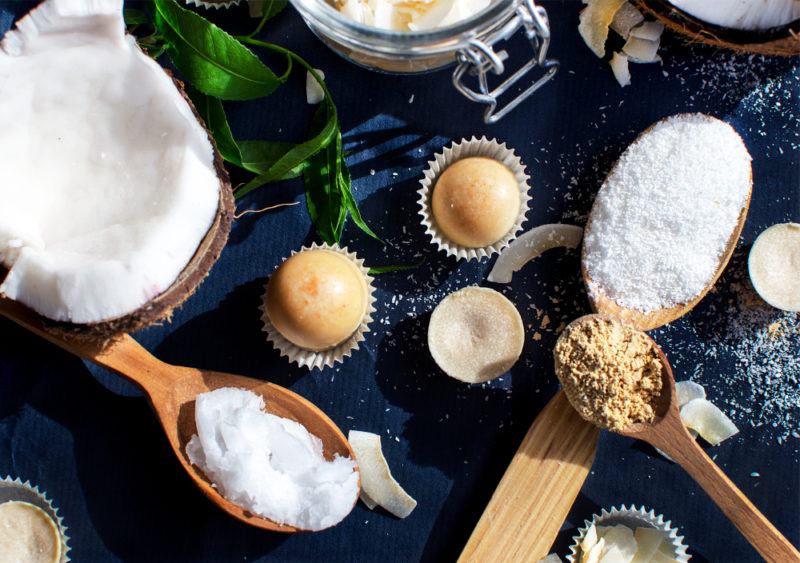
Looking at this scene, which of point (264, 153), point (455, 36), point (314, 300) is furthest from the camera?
point (264, 153)

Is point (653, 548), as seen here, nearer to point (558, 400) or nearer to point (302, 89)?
point (558, 400)

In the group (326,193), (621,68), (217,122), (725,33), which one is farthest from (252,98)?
(725,33)

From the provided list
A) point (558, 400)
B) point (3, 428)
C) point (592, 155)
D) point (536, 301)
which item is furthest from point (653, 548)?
point (3, 428)

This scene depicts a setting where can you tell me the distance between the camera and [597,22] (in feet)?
3.41

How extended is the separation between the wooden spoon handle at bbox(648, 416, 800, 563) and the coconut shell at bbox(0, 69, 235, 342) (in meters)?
0.62

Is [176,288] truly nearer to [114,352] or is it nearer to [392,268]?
[114,352]

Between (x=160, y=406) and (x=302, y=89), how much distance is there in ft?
1.56

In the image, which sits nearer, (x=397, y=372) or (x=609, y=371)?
(x=609, y=371)

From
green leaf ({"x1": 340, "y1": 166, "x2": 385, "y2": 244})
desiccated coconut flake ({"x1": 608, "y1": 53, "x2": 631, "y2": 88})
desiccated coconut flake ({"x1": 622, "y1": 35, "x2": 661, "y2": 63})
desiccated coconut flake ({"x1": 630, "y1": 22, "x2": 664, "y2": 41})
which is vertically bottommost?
green leaf ({"x1": 340, "y1": 166, "x2": 385, "y2": 244})

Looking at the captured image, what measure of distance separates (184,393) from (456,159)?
1.60ft

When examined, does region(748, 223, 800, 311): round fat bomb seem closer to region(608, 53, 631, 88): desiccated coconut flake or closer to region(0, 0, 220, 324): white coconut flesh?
region(608, 53, 631, 88): desiccated coconut flake

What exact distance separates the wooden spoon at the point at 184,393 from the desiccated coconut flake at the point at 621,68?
624 millimetres

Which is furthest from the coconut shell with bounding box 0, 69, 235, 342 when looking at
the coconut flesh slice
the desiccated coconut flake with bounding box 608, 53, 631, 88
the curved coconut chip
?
the desiccated coconut flake with bounding box 608, 53, 631, 88

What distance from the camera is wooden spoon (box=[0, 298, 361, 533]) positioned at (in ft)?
3.20
